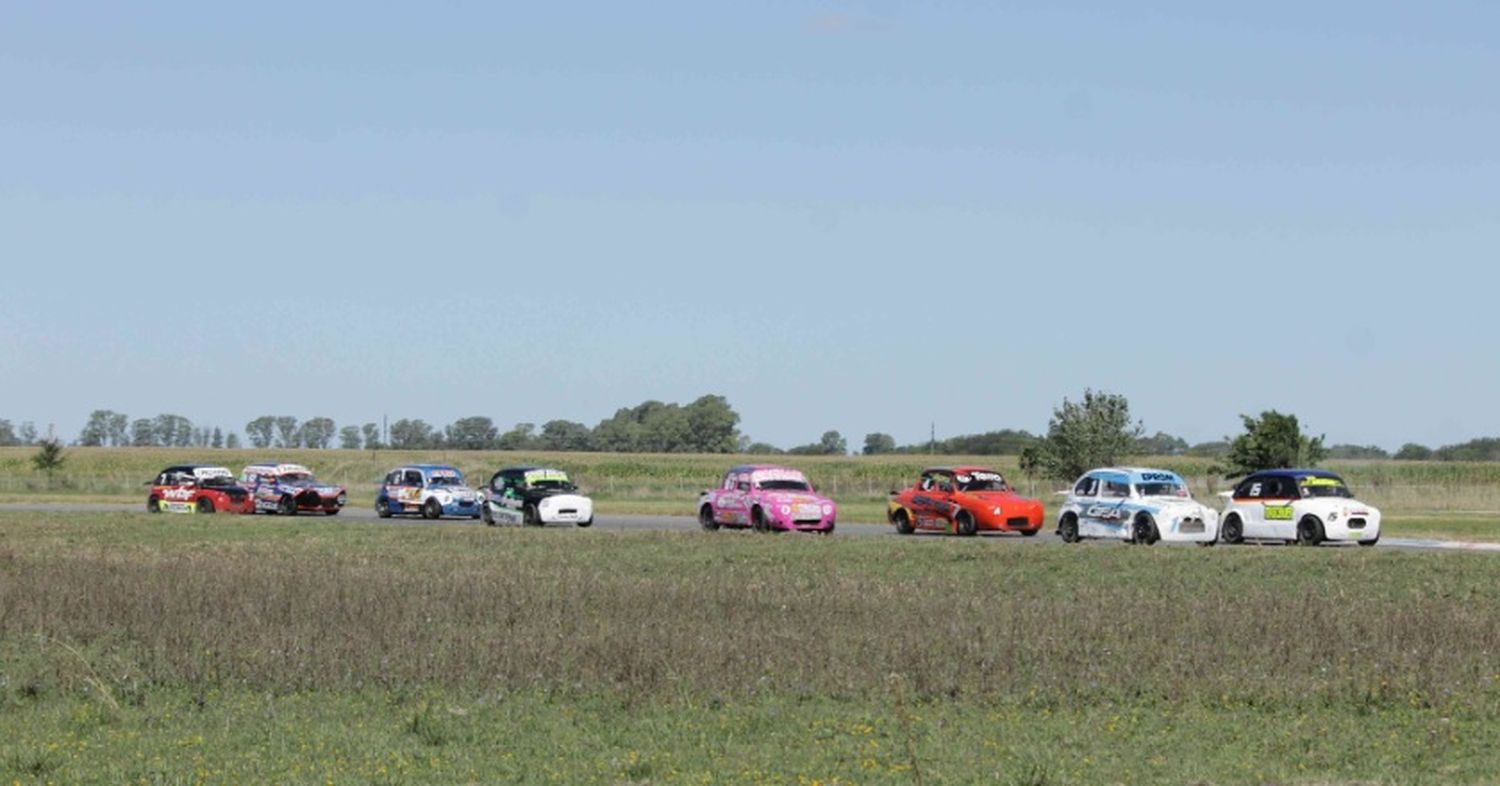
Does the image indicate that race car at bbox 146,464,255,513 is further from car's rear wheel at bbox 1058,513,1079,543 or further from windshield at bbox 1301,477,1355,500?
windshield at bbox 1301,477,1355,500

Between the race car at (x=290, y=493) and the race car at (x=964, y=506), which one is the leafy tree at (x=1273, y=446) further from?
the race car at (x=290, y=493)

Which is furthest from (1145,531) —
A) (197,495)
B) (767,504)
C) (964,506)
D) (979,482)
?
(197,495)

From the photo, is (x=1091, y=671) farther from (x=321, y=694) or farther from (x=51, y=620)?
(x=51, y=620)

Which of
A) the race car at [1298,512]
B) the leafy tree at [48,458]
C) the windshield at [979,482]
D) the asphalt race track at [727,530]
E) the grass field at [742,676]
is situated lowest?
the grass field at [742,676]

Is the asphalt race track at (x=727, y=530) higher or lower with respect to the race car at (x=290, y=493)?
lower

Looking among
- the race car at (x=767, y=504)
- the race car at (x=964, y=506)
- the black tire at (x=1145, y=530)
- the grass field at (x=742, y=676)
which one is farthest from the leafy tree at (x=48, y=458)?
the black tire at (x=1145, y=530)

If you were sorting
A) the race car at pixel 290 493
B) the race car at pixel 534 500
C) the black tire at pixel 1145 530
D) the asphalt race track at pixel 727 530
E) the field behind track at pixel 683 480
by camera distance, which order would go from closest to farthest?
the black tire at pixel 1145 530 < the asphalt race track at pixel 727 530 < the race car at pixel 534 500 < the race car at pixel 290 493 < the field behind track at pixel 683 480

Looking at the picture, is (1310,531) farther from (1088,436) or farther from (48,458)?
(48,458)

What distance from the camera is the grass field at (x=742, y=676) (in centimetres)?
1381

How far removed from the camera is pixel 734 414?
593 ft

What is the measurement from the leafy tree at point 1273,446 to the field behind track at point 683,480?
2.13m

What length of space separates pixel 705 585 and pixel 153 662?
842 cm

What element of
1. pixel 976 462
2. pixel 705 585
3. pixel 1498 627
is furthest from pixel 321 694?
pixel 976 462

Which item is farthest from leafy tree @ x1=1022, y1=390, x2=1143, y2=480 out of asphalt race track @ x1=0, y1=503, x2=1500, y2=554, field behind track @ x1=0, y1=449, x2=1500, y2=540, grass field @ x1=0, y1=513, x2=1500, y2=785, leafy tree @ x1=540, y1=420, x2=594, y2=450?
leafy tree @ x1=540, y1=420, x2=594, y2=450
